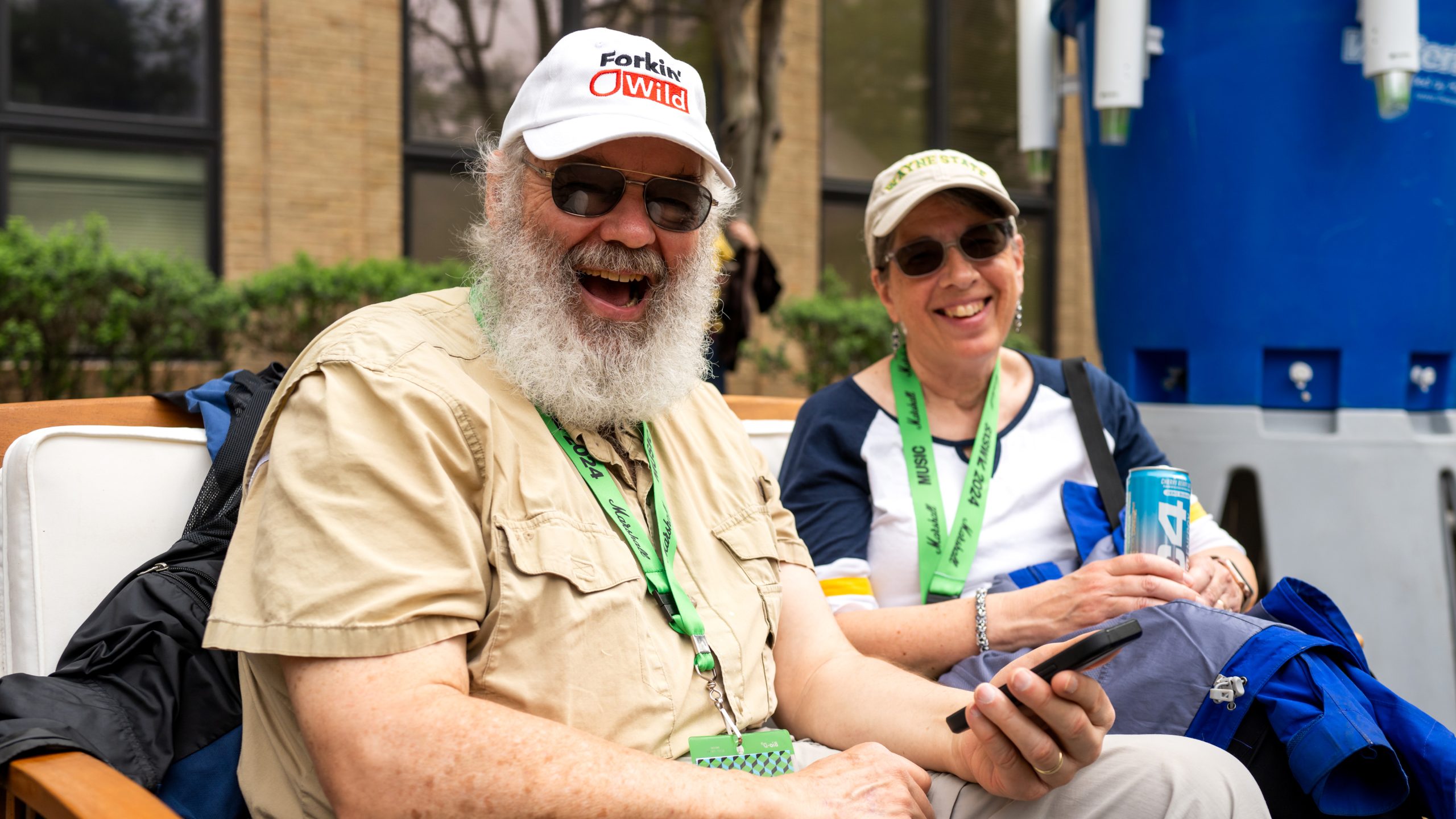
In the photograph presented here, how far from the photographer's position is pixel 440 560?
1.69 meters

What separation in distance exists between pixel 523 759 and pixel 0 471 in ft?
4.10

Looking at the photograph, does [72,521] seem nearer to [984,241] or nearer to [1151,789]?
[1151,789]

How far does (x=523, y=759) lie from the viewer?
159 centimetres

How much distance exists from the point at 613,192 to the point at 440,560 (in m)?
0.77

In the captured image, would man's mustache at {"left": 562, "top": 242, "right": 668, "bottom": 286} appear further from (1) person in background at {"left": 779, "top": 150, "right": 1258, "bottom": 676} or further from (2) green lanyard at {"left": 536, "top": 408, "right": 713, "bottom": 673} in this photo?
(1) person in background at {"left": 779, "top": 150, "right": 1258, "bottom": 676}

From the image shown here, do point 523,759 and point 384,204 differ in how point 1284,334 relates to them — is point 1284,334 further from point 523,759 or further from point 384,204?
point 384,204

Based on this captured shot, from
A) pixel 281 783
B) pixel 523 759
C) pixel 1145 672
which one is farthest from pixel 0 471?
pixel 1145 672

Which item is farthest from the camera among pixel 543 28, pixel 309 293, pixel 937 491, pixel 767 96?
pixel 543 28

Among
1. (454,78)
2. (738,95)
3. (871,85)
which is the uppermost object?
(871,85)

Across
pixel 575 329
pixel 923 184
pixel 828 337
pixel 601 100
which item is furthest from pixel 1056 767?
pixel 828 337

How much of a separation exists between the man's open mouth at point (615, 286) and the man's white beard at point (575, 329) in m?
0.02

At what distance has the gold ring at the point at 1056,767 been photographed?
1826 mm

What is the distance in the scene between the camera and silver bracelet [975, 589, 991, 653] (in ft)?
8.37

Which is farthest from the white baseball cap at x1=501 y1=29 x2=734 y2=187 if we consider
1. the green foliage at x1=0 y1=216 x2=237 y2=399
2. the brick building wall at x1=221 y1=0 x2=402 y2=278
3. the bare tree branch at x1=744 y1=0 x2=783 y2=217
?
the brick building wall at x1=221 y1=0 x2=402 y2=278
